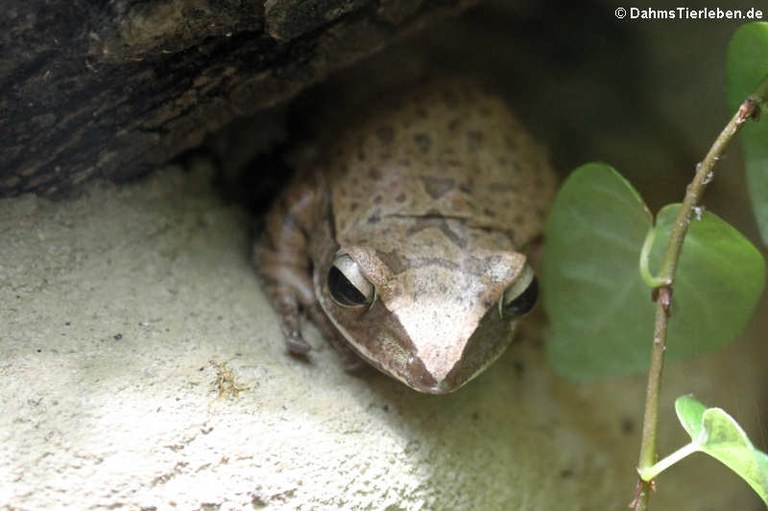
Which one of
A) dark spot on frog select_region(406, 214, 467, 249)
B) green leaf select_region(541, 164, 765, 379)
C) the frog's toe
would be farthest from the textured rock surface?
green leaf select_region(541, 164, 765, 379)

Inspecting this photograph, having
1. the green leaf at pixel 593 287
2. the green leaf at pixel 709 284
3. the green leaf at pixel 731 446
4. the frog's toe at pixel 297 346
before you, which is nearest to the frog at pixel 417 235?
the frog's toe at pixel 297 346

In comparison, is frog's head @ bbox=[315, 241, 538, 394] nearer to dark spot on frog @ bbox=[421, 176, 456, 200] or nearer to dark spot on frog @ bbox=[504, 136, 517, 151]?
dark spot on frog @ bbox=[421, 176, 456, 200]

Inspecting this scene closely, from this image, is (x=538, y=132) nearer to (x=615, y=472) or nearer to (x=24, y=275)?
(x=615, y=472)

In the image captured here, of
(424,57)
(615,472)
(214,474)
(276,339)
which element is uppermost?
(424,57)

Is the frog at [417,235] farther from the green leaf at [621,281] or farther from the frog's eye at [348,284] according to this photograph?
the green leaf at [621,281]

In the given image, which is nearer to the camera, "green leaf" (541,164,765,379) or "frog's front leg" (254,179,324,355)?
"green leaf" (541,164,765,379)

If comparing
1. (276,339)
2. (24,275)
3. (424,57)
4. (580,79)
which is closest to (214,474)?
(276,339)
